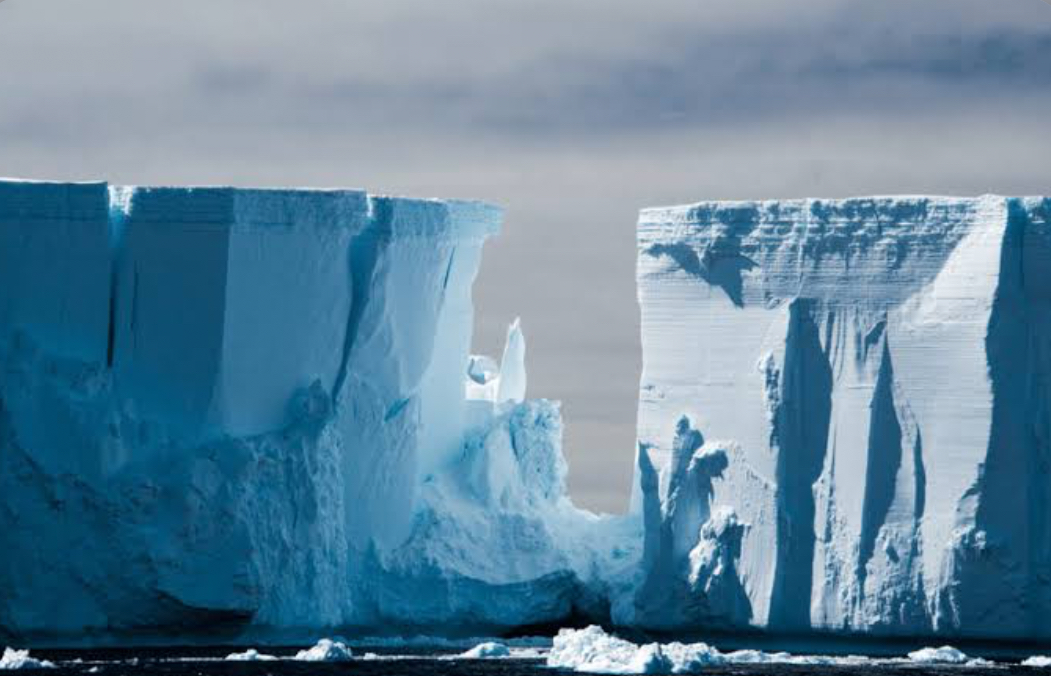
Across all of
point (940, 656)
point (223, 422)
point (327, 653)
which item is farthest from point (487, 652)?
point (940, 656)

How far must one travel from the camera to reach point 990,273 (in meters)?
30.1

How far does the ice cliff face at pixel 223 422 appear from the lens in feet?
97.5

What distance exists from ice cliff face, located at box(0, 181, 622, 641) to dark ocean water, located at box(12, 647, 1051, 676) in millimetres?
650

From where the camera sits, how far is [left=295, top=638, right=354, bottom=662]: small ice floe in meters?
29.0

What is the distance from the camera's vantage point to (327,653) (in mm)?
29016

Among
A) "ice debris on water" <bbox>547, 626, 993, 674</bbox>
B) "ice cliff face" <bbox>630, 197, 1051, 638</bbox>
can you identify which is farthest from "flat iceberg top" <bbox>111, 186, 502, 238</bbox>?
"ice debris on water" <bbox>547, 626, 993, 674</bbox>

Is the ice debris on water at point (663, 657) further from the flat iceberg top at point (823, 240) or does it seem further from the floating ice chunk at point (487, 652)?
the flat iceberg top at point (823, 240)

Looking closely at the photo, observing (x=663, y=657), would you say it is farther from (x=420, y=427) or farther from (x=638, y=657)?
(x=420, y=427)

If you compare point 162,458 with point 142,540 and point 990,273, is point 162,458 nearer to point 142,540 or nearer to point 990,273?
point 142,540

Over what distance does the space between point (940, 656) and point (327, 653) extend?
5.40 m

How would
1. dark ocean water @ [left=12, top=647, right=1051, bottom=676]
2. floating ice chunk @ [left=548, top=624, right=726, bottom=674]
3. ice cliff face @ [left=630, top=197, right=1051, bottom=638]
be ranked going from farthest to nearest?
1. ice cliff face @ [left=630, top=197, right=1051, bottom=638]
2. floating ice chunk @ [left=548, top=624, right=726, bottom=674]
3. dark ocean water @ [left=12, top=647, right=1051, bottom=676]

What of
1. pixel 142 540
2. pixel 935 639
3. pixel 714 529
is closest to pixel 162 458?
pixel 142 540

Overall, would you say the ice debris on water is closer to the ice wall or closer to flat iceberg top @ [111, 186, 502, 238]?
flat iceberg top @ [111, 186, 502, 238]

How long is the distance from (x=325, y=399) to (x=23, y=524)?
2.98 m
